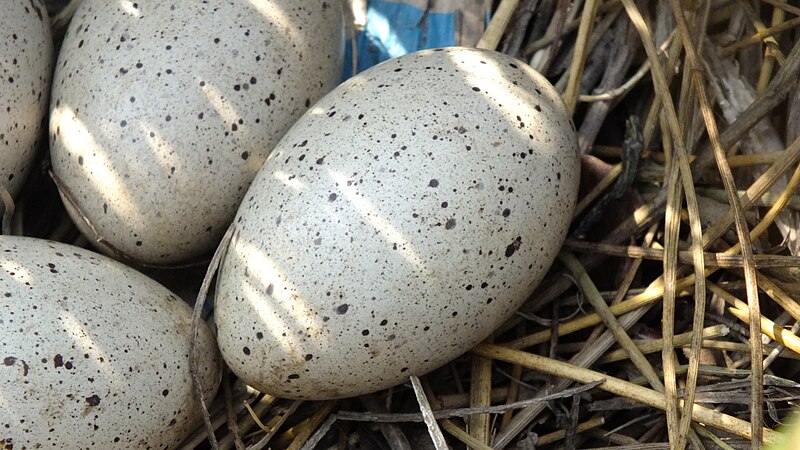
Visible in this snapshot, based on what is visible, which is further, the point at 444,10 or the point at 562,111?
the point at 444,10

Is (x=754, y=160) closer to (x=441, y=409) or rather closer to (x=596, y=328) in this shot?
(x=596, y=328)

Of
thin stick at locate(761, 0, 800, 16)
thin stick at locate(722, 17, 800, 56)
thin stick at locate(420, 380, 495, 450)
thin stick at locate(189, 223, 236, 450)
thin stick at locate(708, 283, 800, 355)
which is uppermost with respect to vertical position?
thin stick at locate(761, 0, 800, 16)

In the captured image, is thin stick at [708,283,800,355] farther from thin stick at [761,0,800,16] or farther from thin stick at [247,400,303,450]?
thin stick at [247,400,303,450]

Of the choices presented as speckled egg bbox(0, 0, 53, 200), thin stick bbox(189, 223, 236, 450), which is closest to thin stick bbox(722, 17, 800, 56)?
thin stick bbox(189, 223, 236, 450)

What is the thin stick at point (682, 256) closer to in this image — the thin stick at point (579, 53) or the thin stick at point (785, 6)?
the thin stick at point (579, 53)

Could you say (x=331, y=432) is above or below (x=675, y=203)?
below

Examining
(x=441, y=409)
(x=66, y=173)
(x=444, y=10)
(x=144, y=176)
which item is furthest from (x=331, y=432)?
(x=444, y=10)

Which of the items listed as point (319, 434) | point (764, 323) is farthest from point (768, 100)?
point (319, 434)

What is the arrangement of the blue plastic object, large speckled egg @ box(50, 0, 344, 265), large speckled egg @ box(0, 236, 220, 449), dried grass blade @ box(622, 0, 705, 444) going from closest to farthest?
large speckled egg @ box(0, 236, 220, 449) → dried grass blade @ box(622, 0, 705, 444) → large speckled egg @ box(50, 0, 344, 265) → the blue plastic object
